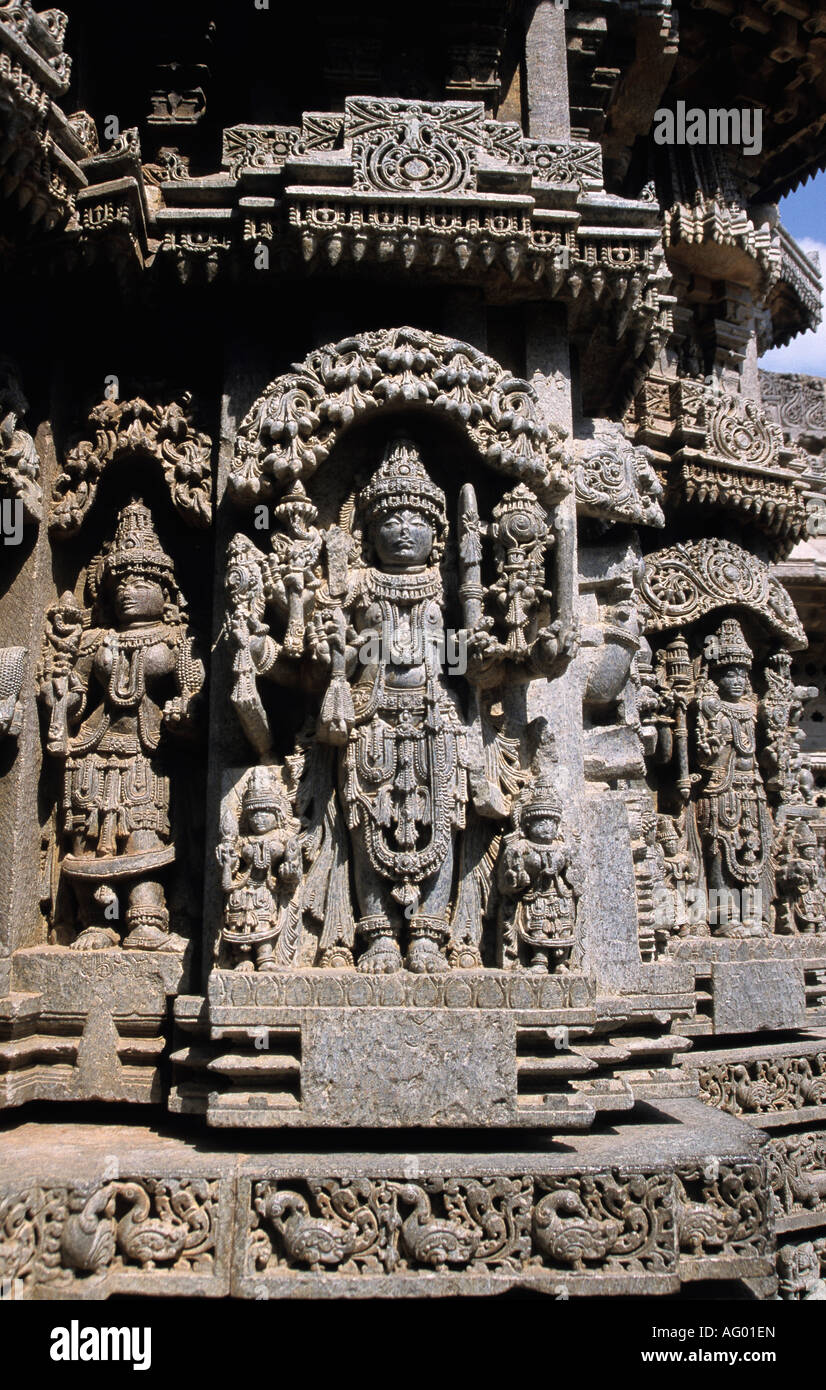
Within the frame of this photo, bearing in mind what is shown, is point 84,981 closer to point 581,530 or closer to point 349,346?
point 349,346

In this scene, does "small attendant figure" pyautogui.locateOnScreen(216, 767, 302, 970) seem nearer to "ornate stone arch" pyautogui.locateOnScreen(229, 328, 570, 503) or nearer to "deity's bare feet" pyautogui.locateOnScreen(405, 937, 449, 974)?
"deity's bare feet" pyautogui.locateOnScreen(405, 937, 449, 974)

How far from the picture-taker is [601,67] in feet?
29.2

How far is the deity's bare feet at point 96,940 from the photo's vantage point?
6066 mm

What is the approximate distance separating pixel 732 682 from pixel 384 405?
4.73 meters

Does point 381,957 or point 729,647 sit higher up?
point 729,647

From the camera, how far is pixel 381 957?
5.34 m

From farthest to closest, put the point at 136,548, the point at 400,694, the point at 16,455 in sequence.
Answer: the point at 136,548 < the point at 16,455 < the point at 400,694

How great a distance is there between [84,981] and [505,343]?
185 inches

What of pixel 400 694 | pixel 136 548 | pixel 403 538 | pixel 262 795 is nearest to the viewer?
pixel 262 795

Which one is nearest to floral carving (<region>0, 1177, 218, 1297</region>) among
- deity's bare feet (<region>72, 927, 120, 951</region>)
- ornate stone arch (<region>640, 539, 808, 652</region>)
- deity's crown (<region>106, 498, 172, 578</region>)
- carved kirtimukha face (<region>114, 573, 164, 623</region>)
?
deity's bare feet (<region>72, 927, 120, 951</region>)

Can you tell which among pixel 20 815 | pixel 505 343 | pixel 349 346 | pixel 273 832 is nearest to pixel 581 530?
pixel 505 343

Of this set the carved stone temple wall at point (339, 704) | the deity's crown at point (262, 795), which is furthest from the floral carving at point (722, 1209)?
the deity's crown at point (262, 795)

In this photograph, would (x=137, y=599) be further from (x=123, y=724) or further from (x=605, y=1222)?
(x=605, y=1222)

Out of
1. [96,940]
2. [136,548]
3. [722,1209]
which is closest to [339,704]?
[136,548]
